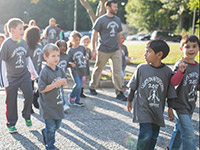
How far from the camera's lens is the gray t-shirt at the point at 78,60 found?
5.59m

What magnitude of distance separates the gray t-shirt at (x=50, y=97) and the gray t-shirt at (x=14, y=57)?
948 mm

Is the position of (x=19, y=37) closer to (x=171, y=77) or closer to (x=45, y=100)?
(x=45, y=100)

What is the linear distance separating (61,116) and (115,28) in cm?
348

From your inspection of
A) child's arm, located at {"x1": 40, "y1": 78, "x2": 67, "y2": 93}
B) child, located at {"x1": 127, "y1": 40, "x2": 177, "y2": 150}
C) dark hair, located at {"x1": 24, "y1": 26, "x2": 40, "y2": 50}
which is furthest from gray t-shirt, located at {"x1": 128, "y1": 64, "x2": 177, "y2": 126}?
dark hair, located at {"x1": 24, "y1": 26, "x2": 40, "y2": 50}

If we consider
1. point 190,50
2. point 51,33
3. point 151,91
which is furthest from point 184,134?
point 51,33

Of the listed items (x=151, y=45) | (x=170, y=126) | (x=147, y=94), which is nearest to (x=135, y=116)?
(x=147, y=94)

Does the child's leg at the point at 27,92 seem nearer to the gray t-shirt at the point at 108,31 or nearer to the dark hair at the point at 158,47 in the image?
the dark hair at the point at 158,47

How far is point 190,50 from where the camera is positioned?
329 centimetres

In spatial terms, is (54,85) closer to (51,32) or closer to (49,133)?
(49,133)

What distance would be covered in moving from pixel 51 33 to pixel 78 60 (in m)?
4.82

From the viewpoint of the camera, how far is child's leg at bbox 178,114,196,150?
3115 millimetres

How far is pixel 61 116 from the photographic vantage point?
3371mm

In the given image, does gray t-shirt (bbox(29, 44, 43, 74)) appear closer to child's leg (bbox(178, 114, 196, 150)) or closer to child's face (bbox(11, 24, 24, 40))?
child's face (bbox(11, 24, 24, 40))

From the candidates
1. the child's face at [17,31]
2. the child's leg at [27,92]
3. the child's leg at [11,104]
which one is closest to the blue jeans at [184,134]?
the child's leg at [27,92]
